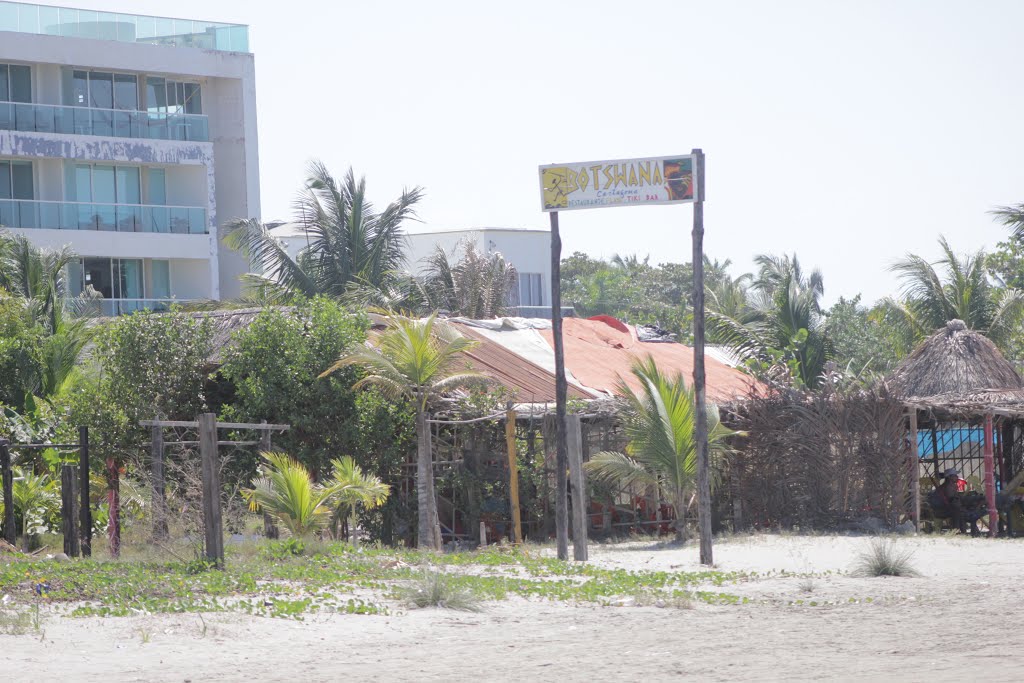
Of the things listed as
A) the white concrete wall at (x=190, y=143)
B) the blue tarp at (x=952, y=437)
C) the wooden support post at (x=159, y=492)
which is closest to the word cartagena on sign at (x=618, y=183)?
the wooden support post at (x=159, y=492)

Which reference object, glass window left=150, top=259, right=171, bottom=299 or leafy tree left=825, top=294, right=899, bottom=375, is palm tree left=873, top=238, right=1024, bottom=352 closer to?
leafy tree left=825, top=294, right=899, bottom=375

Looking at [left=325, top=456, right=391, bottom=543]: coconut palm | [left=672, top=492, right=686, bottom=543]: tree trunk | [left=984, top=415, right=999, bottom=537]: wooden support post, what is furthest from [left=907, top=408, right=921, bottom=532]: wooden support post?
[left=325, top=456, right=391, bottom=543]: coconut palm

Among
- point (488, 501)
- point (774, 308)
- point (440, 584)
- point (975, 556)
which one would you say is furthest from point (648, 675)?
point (774, 308)

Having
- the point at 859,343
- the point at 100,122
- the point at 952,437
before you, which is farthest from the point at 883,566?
the point at 859,343

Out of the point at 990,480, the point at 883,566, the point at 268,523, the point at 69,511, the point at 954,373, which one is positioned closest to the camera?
the point at 883,566

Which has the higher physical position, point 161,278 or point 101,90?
point 101,90

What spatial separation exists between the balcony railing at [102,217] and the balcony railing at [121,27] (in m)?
4.66

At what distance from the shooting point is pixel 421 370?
57.2 feet

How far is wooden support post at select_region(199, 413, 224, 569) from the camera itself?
1352cm

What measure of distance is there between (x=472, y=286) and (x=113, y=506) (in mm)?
13632

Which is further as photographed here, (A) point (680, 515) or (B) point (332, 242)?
(B) point (332, 242)

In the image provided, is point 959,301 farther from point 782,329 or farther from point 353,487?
point 353,487

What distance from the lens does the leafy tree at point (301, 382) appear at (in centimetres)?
1897

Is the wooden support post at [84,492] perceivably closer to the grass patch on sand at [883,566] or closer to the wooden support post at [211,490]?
the wooden support post at [211,490]
